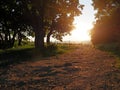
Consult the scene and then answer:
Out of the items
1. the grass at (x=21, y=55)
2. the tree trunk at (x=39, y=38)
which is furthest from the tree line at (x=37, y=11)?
the grass at (x=21, y=55)

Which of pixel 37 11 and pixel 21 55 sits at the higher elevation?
pixel 37 11

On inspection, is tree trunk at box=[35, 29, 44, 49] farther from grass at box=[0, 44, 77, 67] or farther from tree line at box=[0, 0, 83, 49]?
grass at box=[0, 44, 77, 67]

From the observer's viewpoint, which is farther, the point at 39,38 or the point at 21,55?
the point at 39,38

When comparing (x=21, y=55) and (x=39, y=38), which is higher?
(x=39, y=38)

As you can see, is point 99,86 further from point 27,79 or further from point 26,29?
point 26,29

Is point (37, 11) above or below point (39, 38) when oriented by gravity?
above

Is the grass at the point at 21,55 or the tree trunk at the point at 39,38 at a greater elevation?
the tree trunk at the point at 39,38

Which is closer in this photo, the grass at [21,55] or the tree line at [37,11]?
the grass at [21,55]


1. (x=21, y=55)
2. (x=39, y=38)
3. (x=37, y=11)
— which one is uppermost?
(x=37, y=11)

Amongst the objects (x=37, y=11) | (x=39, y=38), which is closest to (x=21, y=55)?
(x=39, y=38)

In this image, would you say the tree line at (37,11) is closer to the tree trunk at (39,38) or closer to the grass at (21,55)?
the tree trunk at (39,38)

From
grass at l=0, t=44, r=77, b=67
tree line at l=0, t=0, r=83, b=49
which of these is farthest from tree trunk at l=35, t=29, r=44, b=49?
grass at l=0, t=44, r=77, b=67

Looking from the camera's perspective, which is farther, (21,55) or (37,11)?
(37,11)

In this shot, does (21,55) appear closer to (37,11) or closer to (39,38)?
(39,38)
